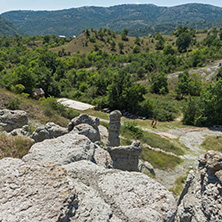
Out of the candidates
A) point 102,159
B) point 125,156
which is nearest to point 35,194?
point 102,159

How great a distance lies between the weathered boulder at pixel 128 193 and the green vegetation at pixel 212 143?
21703 mm

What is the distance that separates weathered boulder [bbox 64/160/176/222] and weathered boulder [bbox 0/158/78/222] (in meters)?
0.37

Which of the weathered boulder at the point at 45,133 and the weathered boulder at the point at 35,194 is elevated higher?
the weathered boulder at the point at 35,194

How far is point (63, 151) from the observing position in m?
6.35

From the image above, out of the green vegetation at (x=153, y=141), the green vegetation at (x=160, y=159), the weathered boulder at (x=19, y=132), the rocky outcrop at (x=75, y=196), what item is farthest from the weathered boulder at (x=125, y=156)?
the green vegetation at (x=153, y=141)

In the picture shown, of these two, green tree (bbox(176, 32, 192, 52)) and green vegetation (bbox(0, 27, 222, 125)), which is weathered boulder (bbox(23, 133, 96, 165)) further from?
green tree (bbox(176, 32, 192, 52))

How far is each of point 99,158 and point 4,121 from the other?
7.97 metres

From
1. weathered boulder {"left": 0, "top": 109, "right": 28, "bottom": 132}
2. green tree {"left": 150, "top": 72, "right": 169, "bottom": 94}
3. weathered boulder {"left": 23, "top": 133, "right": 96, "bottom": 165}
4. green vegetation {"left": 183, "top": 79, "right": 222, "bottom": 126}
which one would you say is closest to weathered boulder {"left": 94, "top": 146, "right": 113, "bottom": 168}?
weathered boulder {"left": 23, "top": 133, "right": 96, "bottom": 165}

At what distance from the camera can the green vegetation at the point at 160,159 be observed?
17375 mm

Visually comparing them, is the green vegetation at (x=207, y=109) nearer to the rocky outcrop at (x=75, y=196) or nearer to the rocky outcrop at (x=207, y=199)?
the rocky outcrop at (x=207, y=199)

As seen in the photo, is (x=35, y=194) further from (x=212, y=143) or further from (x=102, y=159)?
(x=212, y=143)

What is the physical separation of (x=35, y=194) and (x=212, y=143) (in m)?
25.4

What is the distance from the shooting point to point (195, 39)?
110m

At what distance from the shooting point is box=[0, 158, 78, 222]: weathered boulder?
126 inches
